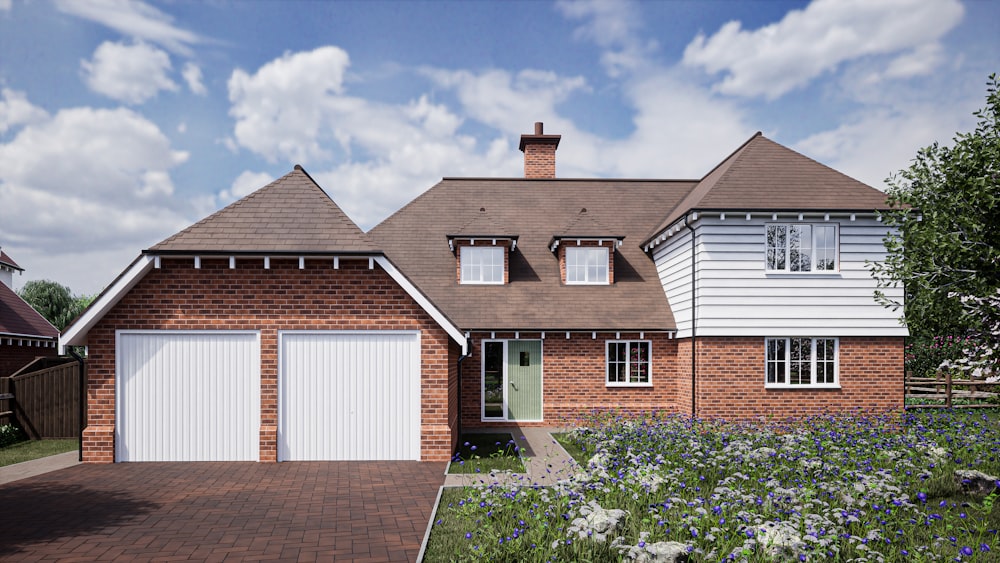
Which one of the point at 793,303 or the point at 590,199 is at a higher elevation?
the point at 590,199

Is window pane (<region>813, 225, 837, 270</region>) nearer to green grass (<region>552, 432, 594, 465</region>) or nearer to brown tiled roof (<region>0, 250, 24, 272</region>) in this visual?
green grass (<region>552, 432, 594, 465</region>)

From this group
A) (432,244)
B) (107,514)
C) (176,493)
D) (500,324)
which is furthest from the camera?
(432,244)

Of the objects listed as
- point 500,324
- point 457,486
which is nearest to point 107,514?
point 457,486

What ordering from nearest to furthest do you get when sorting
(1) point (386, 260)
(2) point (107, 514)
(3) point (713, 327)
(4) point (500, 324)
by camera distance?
(2) point (107, 514) < (1) point (386, 260) < (3) point (713, 327) < (4) point (500, 324)

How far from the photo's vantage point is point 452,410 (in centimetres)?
1317

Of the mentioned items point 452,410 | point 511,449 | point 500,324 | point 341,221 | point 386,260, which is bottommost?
point 511,449

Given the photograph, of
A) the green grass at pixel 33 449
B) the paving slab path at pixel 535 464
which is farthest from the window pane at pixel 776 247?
the green grass at pixel 33 449

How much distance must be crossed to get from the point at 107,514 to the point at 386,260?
18.7ft

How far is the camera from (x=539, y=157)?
23.3 m

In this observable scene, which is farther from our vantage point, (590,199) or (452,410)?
(590,199)

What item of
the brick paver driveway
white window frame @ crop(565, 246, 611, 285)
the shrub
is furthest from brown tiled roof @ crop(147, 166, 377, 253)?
white window frame @ crop(565, 246, 611, 285)

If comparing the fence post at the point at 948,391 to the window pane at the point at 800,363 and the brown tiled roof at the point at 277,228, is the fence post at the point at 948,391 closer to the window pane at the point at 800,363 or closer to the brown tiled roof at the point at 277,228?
the window pane at the point at 800,363

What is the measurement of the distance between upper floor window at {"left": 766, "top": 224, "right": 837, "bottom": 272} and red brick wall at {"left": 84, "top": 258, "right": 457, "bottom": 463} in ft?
29.8

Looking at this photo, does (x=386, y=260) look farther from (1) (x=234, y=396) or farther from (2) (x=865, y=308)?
(2) (x=865, y=308)
